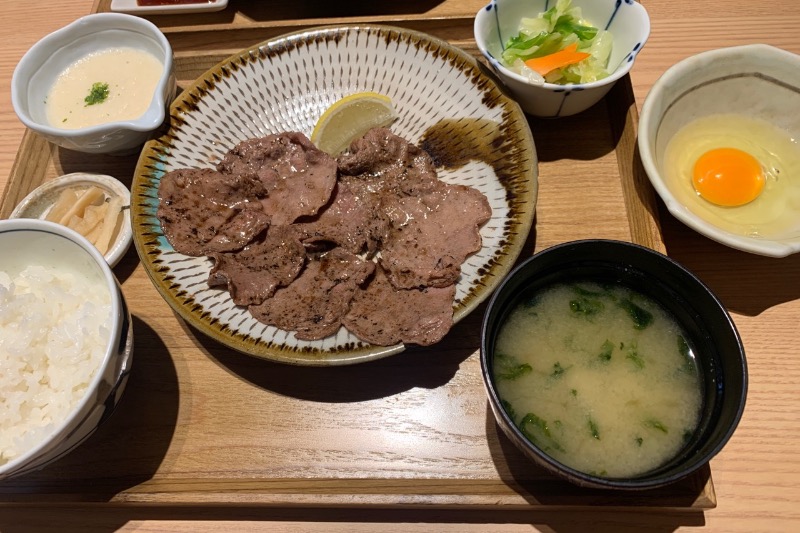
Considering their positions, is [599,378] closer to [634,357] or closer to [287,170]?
[634,357]

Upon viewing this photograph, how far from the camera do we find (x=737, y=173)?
2.03 metres

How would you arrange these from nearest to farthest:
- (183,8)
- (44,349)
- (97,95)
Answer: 1. (44,349)
2. (97,95)
3. (183,8)

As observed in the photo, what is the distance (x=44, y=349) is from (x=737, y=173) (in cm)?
261

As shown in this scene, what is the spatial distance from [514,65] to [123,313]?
181 cm

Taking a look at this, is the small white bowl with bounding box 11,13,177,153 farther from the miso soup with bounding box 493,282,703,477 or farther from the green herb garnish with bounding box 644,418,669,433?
the green herb garnish with bounding box 644,418,669,433

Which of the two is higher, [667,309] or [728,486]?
[667,309]

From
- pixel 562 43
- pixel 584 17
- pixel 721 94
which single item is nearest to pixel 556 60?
pixel 562 43

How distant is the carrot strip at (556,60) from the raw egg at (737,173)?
0.52 metres

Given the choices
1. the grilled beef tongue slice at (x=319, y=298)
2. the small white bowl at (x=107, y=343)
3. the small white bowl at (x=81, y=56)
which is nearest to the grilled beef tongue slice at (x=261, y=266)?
the grilled beef tongue slice at (x=319, y=298)

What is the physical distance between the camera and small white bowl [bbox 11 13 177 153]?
209 cm

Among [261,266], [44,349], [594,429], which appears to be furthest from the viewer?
[261,266]

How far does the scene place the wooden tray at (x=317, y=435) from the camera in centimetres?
163

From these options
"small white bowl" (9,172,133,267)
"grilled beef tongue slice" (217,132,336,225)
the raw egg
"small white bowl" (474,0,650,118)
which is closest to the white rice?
"small white bowl" (9,172,133,267)

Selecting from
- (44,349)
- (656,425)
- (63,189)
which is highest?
(63,189)
